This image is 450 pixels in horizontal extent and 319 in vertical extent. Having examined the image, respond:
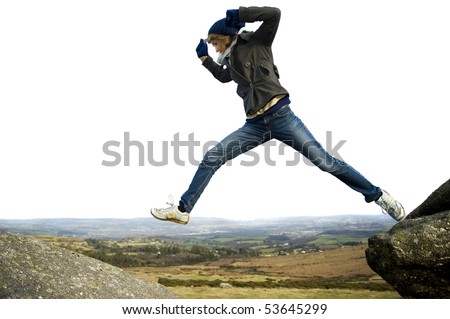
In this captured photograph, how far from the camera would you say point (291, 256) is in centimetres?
867

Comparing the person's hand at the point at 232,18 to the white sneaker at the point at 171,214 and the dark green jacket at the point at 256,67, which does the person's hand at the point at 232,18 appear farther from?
the white sneaker at the point at 171,214

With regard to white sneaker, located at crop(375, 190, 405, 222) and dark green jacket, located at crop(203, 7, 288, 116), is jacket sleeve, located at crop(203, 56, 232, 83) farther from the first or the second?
white sneaker, located at crop(375, 190, 405, 222)

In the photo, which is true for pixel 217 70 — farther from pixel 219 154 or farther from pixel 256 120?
pixel 219 154

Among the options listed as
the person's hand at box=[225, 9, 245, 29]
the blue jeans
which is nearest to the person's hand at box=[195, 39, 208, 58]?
the person's hand at box=[225, 9, 245, 29]

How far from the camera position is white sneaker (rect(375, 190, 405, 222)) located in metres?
5.55

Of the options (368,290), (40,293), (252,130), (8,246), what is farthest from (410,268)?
(8,246)

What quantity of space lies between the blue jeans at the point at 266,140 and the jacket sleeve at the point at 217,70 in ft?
2.25

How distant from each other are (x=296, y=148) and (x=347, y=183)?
785mm

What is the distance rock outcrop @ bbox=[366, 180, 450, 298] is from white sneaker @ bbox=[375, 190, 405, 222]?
51 cm

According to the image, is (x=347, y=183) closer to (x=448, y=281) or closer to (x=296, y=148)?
(x=296, y=148)

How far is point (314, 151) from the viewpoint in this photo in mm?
5344

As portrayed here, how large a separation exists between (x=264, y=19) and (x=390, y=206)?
2705mm

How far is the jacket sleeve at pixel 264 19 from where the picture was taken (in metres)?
4.94

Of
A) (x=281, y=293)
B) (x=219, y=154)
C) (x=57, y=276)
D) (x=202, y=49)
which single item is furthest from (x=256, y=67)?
(x=57, y=276)
